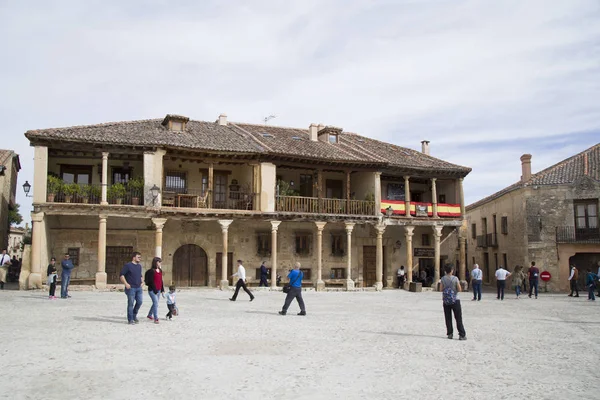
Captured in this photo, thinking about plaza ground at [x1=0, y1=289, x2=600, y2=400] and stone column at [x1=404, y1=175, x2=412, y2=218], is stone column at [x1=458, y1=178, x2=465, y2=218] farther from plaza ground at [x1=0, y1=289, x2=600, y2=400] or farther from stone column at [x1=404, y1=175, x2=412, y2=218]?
plaza ground at [x1=0, y1=289, x2=600, y2=400]

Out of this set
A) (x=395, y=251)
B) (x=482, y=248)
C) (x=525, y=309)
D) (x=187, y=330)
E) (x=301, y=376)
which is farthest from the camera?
(x=482, y=248)

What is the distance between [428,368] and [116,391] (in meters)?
4.51

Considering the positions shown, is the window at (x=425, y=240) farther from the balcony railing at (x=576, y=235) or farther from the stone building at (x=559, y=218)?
the balcony railing at (x=576, y=235)

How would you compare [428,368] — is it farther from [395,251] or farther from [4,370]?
[395,251]

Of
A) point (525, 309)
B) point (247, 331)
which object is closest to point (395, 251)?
point (525, 309)

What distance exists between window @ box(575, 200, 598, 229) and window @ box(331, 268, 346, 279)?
12.7m

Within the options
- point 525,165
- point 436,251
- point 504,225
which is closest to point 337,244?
point 436,251

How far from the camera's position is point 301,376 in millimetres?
7816

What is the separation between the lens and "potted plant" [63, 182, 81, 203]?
77.0 feet

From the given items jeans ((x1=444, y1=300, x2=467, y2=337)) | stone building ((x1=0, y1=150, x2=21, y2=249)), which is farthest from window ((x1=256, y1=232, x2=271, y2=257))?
jeans ((x1=444, y1=300, x2=467, y2=337))

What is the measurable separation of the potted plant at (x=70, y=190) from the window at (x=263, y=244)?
9.00 meters

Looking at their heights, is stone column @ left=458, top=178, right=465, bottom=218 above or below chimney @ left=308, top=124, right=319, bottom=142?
below

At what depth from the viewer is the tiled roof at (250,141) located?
2422 centimetres

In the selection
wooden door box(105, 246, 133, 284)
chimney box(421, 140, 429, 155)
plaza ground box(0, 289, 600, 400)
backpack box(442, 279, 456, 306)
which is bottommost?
plaza ground box(0, 289, 600, 400)
